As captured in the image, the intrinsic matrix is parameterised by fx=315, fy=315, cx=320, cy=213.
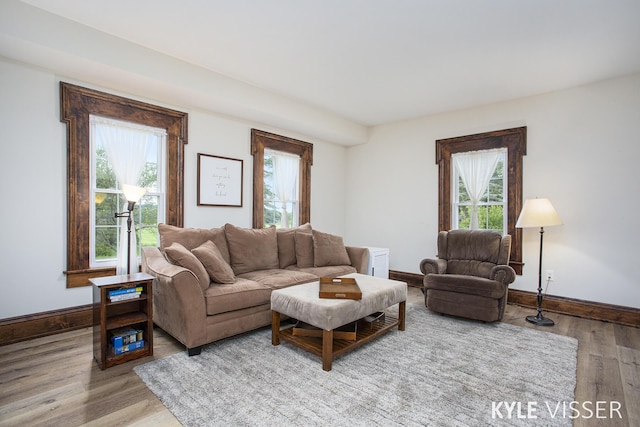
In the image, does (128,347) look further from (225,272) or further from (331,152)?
(331,152)

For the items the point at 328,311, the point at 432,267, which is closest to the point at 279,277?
the point at 328,311

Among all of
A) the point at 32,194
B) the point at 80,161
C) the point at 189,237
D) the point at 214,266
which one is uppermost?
the point at 80,161

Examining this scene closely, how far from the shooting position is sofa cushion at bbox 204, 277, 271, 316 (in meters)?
2.59

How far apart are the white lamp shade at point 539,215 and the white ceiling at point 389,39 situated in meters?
1.43

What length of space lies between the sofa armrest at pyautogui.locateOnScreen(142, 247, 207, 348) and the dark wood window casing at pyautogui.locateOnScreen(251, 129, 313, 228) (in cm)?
205

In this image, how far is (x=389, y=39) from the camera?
285 cm

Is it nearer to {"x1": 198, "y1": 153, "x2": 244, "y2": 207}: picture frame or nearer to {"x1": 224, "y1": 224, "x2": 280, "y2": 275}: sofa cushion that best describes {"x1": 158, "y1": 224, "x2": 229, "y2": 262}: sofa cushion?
{"x1": 224, "y1": 224, "x2": 280, "y2": 275}: sofa cushion

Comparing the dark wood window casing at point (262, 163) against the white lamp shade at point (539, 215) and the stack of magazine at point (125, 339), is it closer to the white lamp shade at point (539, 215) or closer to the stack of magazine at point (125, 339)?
the stack of magazine at point (125, 339)

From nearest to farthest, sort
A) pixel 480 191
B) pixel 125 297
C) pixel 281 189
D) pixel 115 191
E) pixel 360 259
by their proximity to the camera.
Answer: pixel 125 297, pixel 115 191, pixel 360 259, pixel 480 191, pixel 281 189

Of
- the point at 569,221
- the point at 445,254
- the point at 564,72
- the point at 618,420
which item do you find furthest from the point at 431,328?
the point at 564,72

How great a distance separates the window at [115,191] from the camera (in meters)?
3.23

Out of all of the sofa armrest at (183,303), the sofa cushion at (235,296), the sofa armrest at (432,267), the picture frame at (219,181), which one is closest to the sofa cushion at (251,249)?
the sofa cushion at (235,296)

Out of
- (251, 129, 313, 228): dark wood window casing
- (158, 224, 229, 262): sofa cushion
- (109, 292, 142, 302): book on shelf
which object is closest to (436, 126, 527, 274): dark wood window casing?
(251, 129, 313, 228): dark wood window casing

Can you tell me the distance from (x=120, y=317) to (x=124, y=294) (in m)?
0.22
